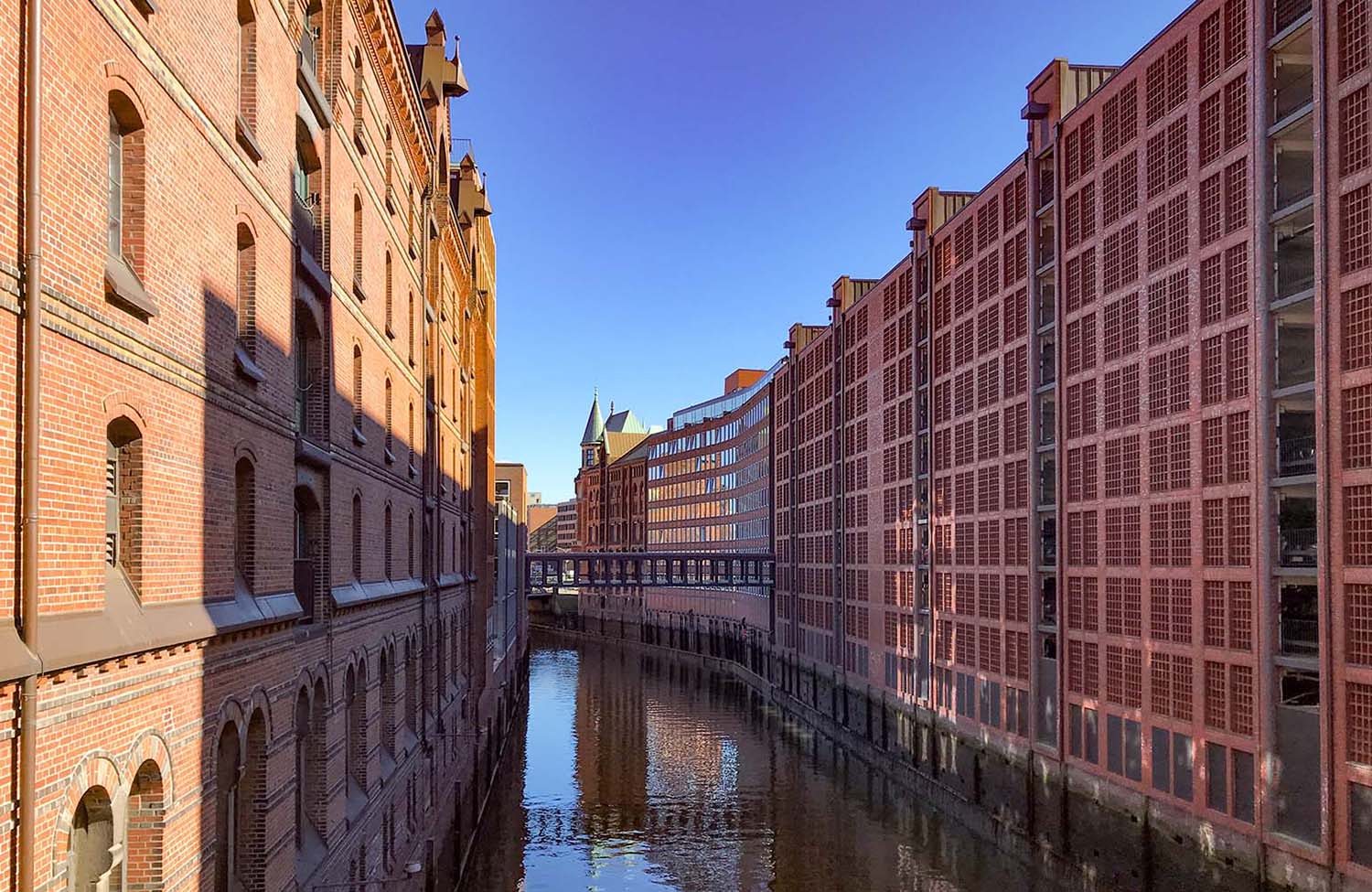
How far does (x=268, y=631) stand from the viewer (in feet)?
46.0

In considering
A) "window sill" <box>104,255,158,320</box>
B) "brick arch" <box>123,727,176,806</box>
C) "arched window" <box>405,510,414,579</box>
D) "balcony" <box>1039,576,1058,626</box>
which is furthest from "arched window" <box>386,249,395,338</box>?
"balcony" <box>1039,576,1058,626</box>

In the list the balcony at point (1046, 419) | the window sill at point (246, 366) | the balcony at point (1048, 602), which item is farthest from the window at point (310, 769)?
the balcony at point (1046, 419)

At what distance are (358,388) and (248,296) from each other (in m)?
7.28

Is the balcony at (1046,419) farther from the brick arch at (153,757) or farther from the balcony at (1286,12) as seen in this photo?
the brick arch at (153,757)

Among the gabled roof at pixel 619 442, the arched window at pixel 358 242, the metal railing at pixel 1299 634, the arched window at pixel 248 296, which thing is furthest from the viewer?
the gabled roof at pixel 619 442

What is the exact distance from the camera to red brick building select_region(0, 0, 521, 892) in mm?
8148

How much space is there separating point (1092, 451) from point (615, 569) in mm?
113782

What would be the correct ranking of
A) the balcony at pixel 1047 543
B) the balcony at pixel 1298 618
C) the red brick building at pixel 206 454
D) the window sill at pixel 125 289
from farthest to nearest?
the balcony at pixel 1047 543, the balcony at pixel 1298 618, the window sill at pixel 125 289, the red brick building at pixel 206 454

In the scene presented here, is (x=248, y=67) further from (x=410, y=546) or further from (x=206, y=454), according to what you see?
(x=410, y=546)

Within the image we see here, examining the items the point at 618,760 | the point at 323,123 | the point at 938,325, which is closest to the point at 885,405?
the point at 938,325

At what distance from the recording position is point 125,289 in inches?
375

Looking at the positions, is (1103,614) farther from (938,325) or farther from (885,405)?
(885,405)

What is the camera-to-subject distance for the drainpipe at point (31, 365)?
25.4 feet

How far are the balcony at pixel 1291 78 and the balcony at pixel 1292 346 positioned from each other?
4210mm
